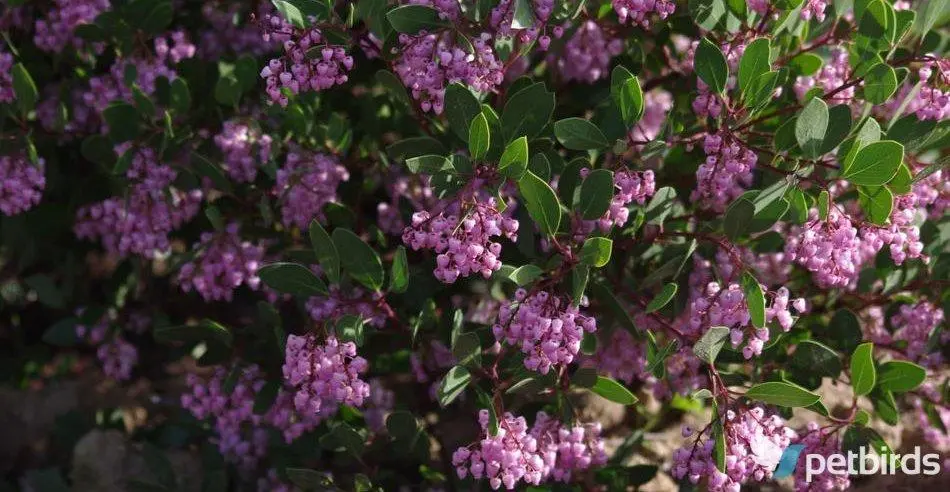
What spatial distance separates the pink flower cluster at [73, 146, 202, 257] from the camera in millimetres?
3291

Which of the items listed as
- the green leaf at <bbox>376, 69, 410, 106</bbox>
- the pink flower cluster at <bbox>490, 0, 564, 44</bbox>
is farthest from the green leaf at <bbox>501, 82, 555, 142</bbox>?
the green leaf at <bbox>376, 69, 410, 106</bbox>

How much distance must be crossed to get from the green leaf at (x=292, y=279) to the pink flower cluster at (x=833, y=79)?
148 centimetres

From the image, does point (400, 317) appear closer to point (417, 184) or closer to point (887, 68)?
point (417, 184)

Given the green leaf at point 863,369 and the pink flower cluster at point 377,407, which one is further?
the pink flower cluster at point 377,407

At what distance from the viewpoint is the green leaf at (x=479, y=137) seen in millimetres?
2435

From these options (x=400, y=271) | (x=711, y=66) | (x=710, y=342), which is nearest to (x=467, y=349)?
(x=400, y=271)

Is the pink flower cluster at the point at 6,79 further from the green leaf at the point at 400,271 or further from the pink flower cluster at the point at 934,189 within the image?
the pink flower cluster at the point at 934,189

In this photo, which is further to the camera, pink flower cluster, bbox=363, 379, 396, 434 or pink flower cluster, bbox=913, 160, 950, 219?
pink flower cluster, bbox=363, 379, 396, 434

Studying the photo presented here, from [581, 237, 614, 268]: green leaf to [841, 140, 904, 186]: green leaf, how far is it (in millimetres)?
613

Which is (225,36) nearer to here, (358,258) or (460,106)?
(358,258)

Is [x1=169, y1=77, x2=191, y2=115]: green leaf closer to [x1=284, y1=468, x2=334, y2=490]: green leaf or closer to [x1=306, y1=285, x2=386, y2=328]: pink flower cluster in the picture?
[x1=306, y1=285, x2=386, y2=328]: pink flower cluster

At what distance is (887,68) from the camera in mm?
2682

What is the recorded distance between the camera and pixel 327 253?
276 centimetres

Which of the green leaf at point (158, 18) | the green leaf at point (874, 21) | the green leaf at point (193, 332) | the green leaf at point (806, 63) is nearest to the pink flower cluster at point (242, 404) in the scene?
the green leaf at point (193, 332)
